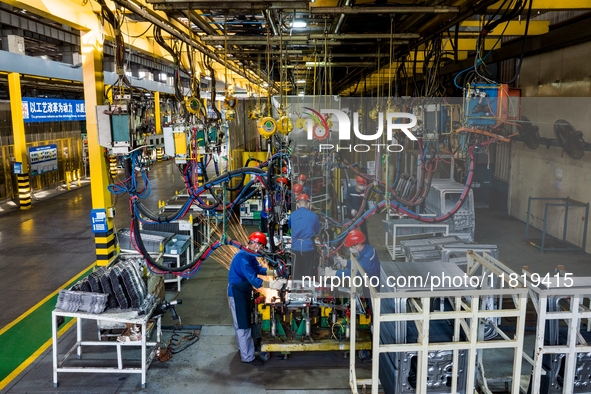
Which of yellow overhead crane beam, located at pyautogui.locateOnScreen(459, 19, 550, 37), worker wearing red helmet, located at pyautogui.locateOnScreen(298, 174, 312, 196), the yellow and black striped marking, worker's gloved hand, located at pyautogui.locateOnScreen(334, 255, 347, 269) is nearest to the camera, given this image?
worker's gloved hand, located at pyautogui.locateOnScreen(334, 255, 347, 269)

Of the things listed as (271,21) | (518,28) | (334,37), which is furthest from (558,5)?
(271,21)

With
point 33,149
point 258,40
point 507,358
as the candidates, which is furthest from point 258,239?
point 33,149

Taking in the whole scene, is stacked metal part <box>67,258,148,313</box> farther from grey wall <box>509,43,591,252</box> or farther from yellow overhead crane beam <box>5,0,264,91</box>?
grey wall <box>509,43,591,252</box>

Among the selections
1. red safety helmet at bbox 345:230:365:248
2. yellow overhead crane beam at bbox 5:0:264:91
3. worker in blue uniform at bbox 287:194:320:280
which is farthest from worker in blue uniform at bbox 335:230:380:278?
yellow overhead crane beam at bbox 5:0:264:91

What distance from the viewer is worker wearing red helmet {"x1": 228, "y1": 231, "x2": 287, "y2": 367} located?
5988 millimetres

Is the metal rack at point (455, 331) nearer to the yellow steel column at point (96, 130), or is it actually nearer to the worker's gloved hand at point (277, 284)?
the worker's gloved hand at point (277, 284)

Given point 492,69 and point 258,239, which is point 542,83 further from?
point 258,239

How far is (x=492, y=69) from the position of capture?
11961 millimetres

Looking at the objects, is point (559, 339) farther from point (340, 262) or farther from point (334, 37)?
point (334, 37)

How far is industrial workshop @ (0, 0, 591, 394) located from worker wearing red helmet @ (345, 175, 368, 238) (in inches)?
3.2

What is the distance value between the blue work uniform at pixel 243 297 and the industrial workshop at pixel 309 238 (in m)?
0.03

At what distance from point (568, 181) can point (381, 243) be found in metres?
4.53

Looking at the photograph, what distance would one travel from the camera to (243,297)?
6004 mm

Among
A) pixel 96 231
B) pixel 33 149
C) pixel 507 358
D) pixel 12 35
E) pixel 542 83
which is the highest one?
pixel 12 35
